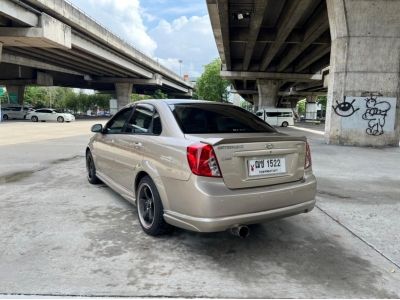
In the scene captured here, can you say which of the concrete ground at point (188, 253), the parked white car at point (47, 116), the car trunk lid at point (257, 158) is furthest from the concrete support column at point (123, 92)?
the car trunk lid at point (257, 158)

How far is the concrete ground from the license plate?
80 centimetres

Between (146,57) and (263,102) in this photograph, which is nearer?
(263,102)

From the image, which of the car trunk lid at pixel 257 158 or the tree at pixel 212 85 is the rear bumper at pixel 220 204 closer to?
the car trunk lid at pixel 257 158

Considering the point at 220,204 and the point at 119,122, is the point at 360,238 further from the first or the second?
the point at 119,122

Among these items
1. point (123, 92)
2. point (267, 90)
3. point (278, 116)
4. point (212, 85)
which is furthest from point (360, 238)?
point (212, 85)

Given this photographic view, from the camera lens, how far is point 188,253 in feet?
11.1

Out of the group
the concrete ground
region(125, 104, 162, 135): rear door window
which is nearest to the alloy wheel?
the concrete ground

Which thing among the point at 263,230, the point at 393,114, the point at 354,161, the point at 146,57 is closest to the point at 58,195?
the point at 263,230

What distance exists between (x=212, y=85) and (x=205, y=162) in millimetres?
67440

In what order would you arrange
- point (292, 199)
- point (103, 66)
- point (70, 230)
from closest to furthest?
point (292, 199) < point (70, 230) < point (103, 66)

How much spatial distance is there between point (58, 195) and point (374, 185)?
222 inches

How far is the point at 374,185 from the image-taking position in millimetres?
6648

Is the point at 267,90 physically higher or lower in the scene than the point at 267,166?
higher

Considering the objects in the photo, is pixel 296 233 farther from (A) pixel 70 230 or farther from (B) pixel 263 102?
(B) pixel 263 102
